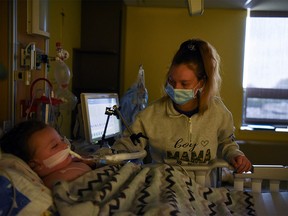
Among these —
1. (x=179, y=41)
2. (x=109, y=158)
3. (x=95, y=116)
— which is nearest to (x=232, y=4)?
(x=179, y=41)

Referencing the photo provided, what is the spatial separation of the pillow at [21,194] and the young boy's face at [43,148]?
0.56 feet

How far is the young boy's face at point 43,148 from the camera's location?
1.08m

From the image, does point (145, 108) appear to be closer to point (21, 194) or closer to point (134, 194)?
point (134, 194)

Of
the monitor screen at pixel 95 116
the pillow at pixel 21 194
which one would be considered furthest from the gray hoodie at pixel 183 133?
the monitor screen at pixel 95 116

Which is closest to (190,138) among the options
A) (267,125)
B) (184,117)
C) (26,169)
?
(184,117)

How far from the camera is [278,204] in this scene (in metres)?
1.18

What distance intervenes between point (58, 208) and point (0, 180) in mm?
162

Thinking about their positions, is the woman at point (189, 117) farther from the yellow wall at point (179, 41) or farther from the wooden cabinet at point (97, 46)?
the yellow wall at point (179, 41)

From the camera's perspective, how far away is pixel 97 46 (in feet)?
10.7

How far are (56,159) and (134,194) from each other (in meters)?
0.34

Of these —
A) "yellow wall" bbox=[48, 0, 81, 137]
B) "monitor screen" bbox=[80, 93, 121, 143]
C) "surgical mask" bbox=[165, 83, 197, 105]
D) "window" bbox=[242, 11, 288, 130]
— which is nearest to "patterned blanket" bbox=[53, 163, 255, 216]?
"surgical mask" bbox=[165, 83, 197, 105]

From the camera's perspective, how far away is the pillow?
789 millimetres

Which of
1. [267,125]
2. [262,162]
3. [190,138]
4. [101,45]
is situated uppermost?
[101,45]

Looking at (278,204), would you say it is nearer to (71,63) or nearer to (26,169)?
(26,169)
